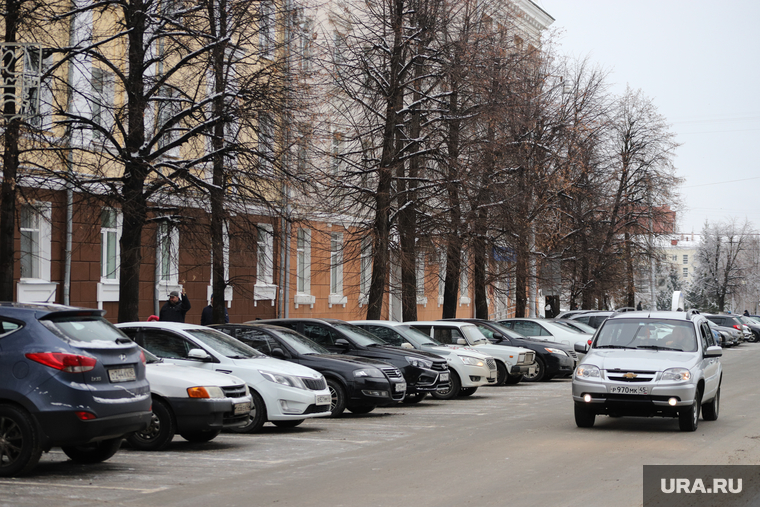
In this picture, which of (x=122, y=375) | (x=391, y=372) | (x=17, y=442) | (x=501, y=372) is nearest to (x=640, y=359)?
(x=391, y=372)

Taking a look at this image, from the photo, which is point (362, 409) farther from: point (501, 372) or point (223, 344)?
point (501, 372)

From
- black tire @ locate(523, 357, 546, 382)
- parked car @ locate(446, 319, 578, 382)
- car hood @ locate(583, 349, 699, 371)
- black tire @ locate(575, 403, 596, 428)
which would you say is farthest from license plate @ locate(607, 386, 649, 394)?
black tire @ locate(523, 357, 546, 382)

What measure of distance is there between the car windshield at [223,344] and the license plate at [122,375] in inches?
145

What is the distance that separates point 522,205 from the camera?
29266 mm

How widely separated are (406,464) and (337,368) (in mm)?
5092

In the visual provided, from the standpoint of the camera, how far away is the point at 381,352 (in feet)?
57.4

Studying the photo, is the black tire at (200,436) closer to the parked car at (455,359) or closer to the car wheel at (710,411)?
the parked car at (455,359)

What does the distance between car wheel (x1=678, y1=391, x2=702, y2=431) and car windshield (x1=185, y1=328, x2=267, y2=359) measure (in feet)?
20.0

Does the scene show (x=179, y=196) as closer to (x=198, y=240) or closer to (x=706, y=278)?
(x=198, y=240)

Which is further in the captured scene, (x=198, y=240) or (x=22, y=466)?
(x=198, y=240)

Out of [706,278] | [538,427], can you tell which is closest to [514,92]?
[538,427]

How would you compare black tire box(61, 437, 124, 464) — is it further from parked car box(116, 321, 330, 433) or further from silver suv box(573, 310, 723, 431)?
silver suv box(573, 310, 723, 431)

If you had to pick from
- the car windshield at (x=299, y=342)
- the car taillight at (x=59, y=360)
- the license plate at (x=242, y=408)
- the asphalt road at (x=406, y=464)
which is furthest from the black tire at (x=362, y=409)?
the car taillight at (x=59, y=360)

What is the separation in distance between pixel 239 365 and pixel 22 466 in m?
4.58
